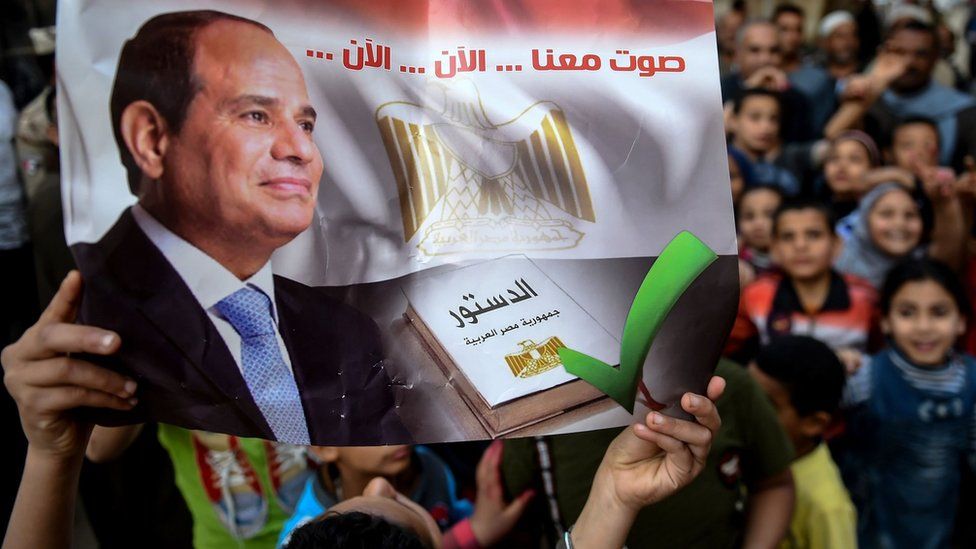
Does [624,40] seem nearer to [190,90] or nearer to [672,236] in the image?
[672,236]

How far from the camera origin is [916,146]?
376cm

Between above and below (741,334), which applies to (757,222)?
above

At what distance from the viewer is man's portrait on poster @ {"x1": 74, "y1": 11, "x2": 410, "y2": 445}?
1120mm

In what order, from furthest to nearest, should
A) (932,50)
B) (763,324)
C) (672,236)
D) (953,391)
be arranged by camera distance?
1. (932,50)
2. (763,324)
3. (953,391)
4. (672,236)

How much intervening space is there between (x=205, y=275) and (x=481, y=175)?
0.36 m

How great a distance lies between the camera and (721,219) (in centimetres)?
111

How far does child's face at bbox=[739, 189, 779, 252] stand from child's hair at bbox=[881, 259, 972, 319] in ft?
2.17

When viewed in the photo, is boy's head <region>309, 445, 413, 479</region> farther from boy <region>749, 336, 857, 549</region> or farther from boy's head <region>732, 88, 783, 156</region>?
boy's head <region>732, 88, 783, 156</region>

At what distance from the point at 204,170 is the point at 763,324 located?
82.2 inches

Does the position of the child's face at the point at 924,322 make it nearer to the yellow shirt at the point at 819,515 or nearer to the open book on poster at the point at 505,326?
the yellow shirt at the point at 819,515

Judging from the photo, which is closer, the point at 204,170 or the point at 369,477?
the point at 204,170

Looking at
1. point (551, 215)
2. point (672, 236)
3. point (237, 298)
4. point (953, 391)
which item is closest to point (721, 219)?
point (672, 236)

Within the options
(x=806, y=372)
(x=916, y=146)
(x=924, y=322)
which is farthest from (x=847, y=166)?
(x=806, y=372)

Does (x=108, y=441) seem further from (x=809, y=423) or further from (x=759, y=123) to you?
(x=759, y=123)
